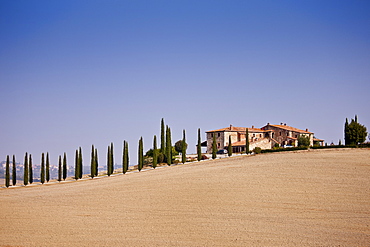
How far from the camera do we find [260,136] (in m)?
78.6

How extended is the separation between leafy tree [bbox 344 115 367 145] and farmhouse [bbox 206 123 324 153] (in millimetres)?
14377

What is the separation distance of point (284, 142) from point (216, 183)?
43.2m

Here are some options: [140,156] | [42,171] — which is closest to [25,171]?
[42,171]

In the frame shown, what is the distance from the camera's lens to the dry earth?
68.5 feet

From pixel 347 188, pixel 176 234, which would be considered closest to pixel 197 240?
pixel 176 234

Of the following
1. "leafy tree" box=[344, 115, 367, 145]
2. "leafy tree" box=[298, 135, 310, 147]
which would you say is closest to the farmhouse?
"leafy tree" box=[298, 135, 310, 147]

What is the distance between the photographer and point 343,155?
1785 inches

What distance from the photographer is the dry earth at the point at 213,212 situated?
20.9m

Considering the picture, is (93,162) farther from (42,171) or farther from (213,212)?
(213,212)

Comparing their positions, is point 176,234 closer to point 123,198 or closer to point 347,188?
point 123,198

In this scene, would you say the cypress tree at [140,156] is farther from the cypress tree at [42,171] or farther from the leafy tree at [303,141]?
the leafy tree at [303,141]

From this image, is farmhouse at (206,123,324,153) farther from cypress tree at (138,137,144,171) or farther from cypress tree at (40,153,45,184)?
cypress tree at (40,153,45,184)

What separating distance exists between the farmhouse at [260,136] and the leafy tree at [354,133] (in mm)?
14377

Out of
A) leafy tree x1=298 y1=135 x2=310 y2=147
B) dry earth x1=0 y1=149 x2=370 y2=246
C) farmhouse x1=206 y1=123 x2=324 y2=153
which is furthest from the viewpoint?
farmhouse x1=206 y1=123 x2=324 y2=153
